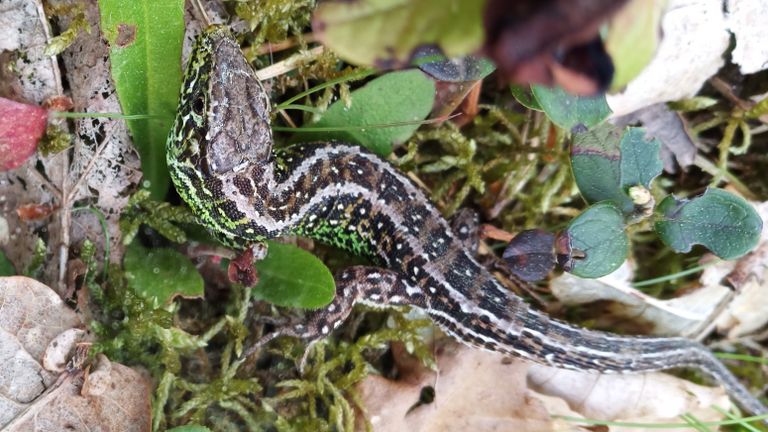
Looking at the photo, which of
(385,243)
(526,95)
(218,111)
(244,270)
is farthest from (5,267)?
(526,95)

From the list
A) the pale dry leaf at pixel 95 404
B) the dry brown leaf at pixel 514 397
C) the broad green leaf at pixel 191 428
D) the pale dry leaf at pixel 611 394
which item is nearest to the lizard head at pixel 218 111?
the pale dry leaf at pixel 95 404

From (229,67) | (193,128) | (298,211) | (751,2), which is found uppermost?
(751,2)

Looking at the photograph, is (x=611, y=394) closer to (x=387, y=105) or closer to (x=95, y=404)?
(x=387, y=105)

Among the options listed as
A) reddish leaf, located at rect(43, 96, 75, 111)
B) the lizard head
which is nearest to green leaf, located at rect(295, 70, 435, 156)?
the lizard head

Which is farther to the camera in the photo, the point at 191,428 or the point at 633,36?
the point at 191,428

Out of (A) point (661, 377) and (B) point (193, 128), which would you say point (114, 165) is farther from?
(A) point (661, 377)

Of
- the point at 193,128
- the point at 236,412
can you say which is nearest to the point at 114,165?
the point at 193,128
